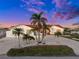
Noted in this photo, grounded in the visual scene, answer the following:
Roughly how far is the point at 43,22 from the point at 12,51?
10.4 m

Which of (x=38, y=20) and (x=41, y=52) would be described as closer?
(x=41, y=52)

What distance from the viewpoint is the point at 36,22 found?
2708 centimetres

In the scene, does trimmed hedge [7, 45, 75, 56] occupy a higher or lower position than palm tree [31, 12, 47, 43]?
lower

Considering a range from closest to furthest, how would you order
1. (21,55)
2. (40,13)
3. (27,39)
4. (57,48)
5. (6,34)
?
(21,55), (57,48), (40,13), (27,39), (6,34)

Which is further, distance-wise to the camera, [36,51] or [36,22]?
[36,22]

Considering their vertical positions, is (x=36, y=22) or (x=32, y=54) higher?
(x=36, y=22)

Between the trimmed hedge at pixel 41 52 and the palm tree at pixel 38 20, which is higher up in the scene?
the palm tree at pixel 38 20

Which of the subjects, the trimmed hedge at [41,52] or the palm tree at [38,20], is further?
the palm tree at [38,20]

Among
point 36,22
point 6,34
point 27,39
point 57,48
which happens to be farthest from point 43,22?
point 6,34

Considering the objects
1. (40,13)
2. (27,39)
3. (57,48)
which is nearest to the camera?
(57,48)

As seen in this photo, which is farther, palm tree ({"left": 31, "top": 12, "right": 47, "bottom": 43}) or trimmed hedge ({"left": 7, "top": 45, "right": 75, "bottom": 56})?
palm tree ({"left": 31, "top": 12, "right": 47, "bottom": 43})

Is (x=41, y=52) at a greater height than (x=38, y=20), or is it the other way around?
(x=38, y=20)

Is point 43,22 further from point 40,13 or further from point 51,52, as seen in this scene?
point 51,52

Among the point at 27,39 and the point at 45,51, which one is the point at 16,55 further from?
the point at 27,39
